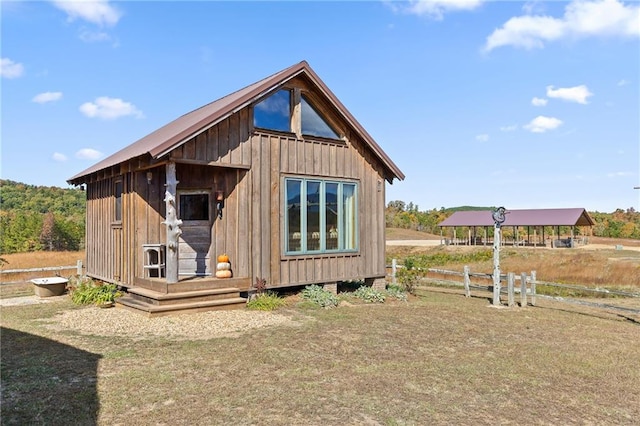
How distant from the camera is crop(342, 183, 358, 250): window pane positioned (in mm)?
13023

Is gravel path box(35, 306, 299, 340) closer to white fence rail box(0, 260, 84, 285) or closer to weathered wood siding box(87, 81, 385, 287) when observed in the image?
weathered wood siding box(87, 81, 385, 287)

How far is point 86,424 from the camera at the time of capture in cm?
445

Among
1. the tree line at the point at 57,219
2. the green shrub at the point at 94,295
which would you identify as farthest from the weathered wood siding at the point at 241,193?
the tree line at the point at 57,219

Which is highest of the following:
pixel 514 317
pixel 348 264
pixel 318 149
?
pixel 318 149

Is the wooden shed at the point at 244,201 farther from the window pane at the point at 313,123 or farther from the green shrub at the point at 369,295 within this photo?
the green shrub at the point at 369,295

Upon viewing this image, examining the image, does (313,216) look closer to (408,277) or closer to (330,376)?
(408,277)

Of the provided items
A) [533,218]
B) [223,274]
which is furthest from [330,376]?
[533,218]

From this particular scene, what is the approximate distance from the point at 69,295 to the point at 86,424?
9751 mm

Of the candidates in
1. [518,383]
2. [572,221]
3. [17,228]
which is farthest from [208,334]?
[572,221]

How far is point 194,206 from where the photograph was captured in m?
11.9

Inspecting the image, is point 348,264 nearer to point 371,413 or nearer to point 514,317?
point 514,317

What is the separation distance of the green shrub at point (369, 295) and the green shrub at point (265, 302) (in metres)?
2.48

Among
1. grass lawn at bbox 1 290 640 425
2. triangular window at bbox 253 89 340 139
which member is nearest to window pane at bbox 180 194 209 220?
triangular window at bbox 253 89 340 139

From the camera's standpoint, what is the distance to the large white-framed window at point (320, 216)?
11.8m
